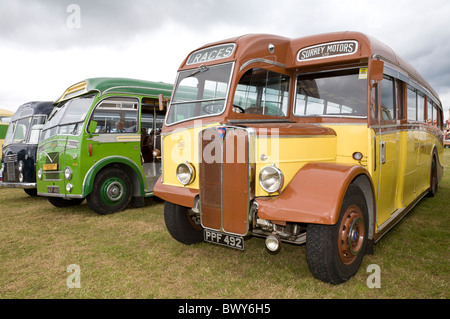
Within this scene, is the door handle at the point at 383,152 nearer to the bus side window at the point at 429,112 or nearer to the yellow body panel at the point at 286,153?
the yellow body panel at the point at 286,153

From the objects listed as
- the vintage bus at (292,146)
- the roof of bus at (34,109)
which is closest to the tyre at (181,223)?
the vintage bus at (292,146)

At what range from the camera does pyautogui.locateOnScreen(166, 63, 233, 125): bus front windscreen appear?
3811 mm

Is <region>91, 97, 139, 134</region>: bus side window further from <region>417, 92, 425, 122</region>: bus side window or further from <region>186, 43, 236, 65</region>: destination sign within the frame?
<region>417, 92, 425, 122</region>: bus side window

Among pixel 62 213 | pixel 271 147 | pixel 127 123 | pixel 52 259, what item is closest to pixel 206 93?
pixel 271 147

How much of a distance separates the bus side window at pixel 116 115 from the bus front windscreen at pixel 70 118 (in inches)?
10.0

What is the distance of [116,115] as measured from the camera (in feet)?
22.4

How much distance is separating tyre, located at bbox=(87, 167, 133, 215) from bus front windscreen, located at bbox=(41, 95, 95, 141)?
1.01m

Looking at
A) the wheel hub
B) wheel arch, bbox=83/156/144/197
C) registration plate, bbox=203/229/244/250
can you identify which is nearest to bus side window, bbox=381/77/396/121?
the wheel hub

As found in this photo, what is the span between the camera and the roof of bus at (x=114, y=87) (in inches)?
260

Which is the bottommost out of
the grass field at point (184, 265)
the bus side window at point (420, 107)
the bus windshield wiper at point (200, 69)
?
the grass field at point (184, 265)

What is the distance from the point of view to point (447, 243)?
431 cm

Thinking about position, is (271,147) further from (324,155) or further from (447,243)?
(447,243)

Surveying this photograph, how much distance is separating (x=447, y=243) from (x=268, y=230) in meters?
2.62

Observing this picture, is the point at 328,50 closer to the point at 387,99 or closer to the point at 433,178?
the point at 387,99
